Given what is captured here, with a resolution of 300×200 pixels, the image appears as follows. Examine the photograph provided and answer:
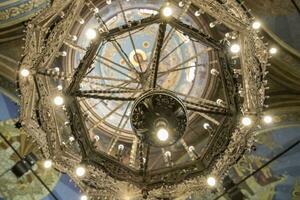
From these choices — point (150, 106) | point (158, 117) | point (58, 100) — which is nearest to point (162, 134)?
point (158, 117)

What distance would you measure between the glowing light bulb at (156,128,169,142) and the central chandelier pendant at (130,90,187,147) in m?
0.03

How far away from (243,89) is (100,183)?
1.87 metres

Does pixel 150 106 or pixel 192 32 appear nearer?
pixel 150 106

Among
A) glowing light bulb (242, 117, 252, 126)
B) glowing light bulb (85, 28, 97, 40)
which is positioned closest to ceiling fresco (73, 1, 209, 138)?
glowing light bulb (85, 28, 97, 40)

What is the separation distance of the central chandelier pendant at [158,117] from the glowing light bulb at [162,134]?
0.03m

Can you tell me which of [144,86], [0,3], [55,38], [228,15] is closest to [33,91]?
[55,38]

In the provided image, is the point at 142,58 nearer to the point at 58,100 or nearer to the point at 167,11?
the point at 58,100

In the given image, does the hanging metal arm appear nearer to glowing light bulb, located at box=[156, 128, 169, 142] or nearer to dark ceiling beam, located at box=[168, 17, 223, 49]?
dark ceiling beam, located at box=[168, 17, 223, 49]

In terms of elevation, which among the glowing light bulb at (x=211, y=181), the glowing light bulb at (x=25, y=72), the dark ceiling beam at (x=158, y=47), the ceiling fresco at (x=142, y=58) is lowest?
the glowing light bulb at (x=211, y=181)

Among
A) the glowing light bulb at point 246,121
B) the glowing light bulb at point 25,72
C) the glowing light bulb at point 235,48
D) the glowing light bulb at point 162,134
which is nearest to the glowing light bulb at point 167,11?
the glowing light bulb at point 235,48

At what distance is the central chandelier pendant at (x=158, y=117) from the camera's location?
494 cm

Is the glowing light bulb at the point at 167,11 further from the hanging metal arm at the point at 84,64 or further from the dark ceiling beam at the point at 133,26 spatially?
the hanging metal arm at the point at 84,64

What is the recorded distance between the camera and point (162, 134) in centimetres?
480

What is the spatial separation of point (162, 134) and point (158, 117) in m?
0.20
